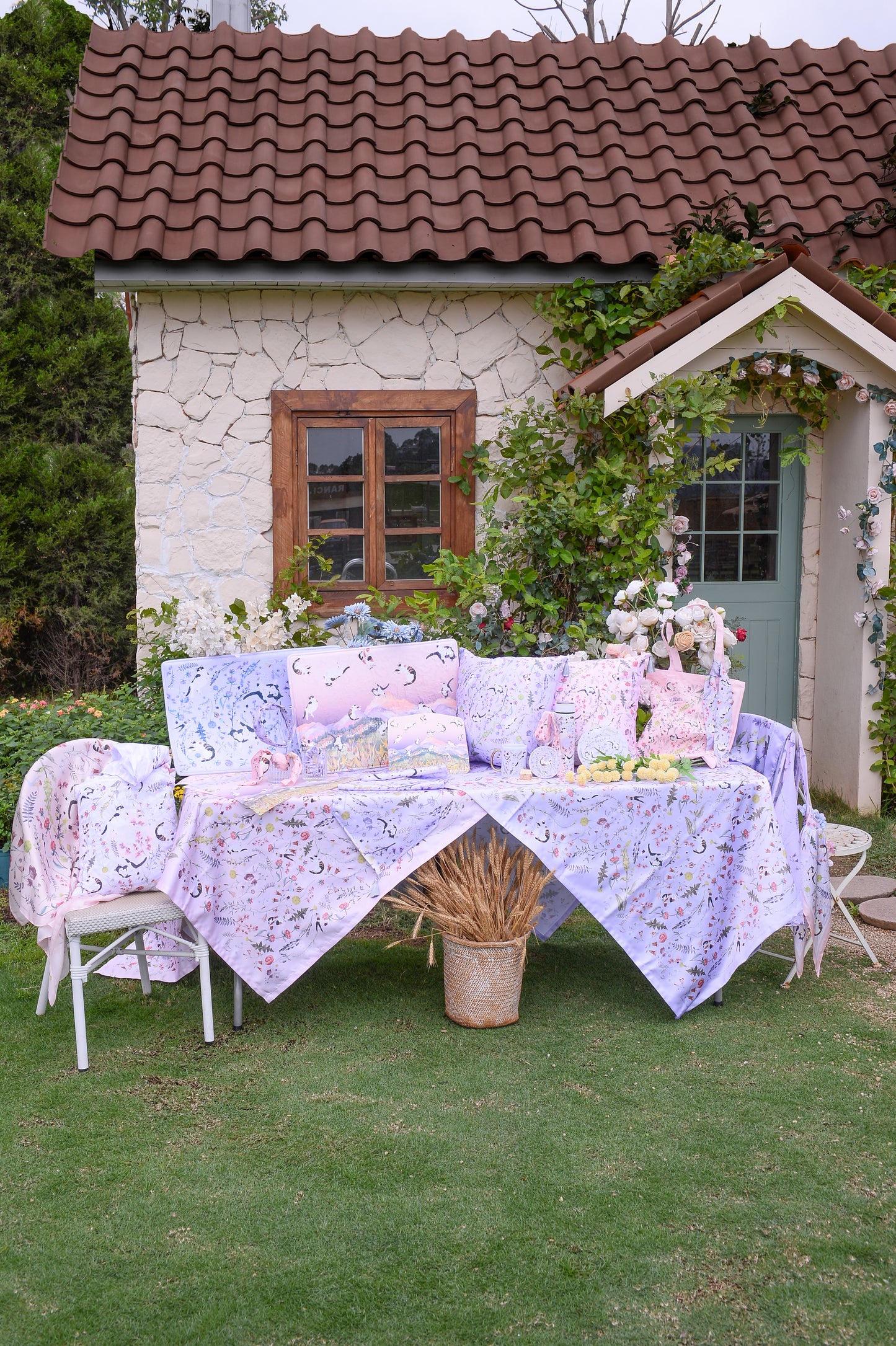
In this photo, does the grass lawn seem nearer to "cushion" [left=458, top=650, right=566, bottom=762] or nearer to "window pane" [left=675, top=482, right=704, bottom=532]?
"cushion" [left=458, top=650, right=566, bottom=762]

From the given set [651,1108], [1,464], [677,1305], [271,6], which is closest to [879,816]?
Answer: [651,1108]

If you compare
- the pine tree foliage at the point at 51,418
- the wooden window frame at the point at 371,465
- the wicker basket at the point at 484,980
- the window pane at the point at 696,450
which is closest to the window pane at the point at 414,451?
the wooden window frame at the point at 371,465

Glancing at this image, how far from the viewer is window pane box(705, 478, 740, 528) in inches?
293

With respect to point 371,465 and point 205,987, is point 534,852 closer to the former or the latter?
point 205,987

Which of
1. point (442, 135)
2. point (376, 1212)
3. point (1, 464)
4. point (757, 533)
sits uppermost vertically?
point (442, 135)

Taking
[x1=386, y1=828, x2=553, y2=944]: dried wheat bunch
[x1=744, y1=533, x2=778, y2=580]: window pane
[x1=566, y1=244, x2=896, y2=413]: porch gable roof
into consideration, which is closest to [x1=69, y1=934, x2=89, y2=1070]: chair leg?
[x1=386, y1=828, x2=553, y2=944]: dried wheat bunch

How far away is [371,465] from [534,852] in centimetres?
356

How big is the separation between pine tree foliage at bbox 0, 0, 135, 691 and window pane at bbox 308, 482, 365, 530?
3858 mm

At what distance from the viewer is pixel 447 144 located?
739 centimetres

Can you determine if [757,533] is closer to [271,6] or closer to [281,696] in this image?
[281,696]

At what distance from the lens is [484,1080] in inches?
148

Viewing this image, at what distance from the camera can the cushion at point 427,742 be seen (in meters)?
4.66

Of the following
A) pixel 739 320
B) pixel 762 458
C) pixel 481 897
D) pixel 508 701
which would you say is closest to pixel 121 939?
pixel 481 897

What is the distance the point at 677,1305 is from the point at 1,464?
9.25 meters
